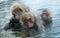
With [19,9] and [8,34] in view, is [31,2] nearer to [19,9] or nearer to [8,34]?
[19,9]

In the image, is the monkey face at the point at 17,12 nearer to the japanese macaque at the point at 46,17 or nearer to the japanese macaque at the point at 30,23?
the japanese macaque at the point at 30,23

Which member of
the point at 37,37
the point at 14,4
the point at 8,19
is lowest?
the point at 37,37

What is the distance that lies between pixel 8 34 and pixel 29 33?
153 millimetres

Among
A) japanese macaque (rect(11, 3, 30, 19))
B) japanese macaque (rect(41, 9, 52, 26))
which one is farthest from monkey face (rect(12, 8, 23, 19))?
japanese macaque (rect(41, 9, 52, 26))

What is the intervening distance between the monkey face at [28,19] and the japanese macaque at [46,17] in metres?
0.11

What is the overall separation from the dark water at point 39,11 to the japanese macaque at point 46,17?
0.10ft

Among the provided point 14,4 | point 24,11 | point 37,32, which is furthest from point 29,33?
point 14,4

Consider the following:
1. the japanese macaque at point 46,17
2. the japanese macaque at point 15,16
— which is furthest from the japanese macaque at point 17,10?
the japanese macaque at point 46,17

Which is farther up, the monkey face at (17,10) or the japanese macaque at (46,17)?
the monkey face at (17,10)

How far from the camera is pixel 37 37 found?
1.38m

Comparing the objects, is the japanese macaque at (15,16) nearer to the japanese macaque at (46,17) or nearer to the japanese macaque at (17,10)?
the japanese macaque at (17,10)

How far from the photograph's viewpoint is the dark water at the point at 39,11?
141cm

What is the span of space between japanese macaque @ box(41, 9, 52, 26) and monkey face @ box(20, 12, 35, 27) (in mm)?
108

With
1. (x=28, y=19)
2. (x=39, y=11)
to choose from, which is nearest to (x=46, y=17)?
(x=39, y=11)
